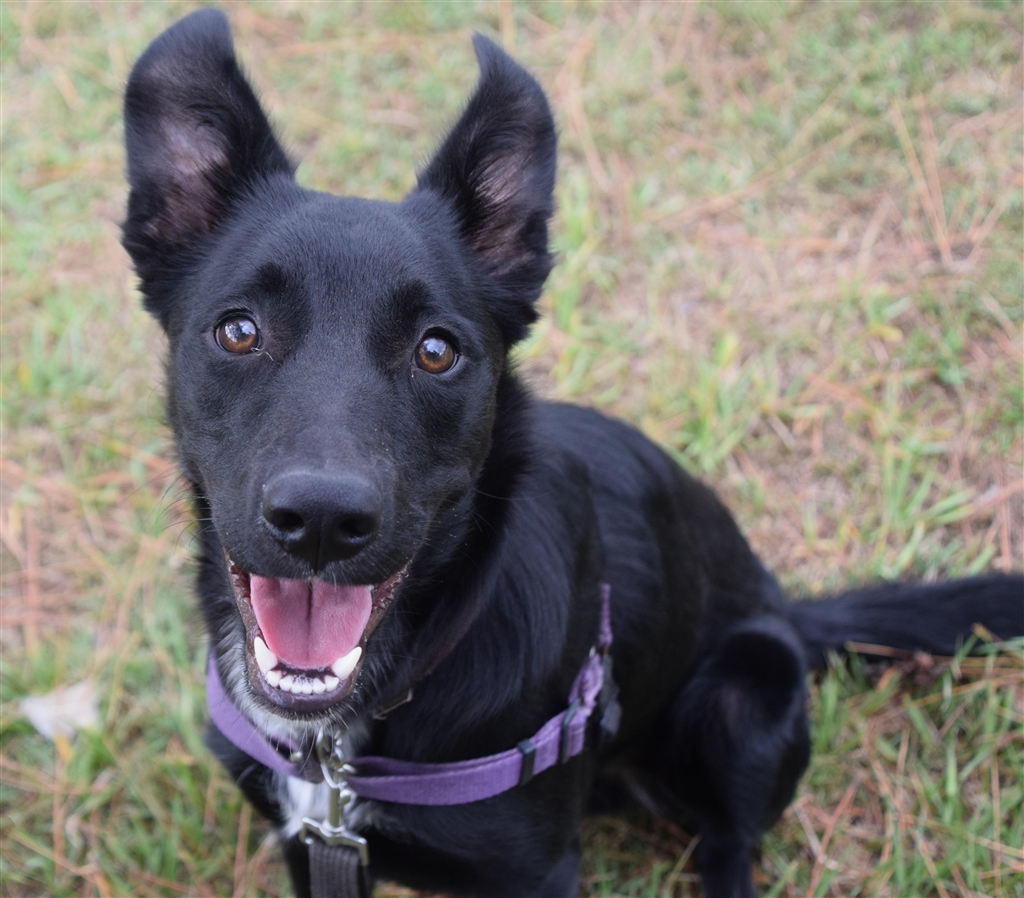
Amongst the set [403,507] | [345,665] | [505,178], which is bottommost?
[345,665]

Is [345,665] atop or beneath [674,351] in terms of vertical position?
atop

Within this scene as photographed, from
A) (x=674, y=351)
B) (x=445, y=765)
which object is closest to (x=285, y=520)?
(x=445, y=765)

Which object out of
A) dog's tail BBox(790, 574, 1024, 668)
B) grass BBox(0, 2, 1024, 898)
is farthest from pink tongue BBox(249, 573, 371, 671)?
dog's tail BBox(790, 574, 1024, 668)

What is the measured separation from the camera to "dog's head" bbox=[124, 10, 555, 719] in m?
1.73

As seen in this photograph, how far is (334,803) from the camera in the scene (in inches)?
83.7

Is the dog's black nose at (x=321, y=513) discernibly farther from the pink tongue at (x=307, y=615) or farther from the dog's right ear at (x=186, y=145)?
the dog's right ear at (x=186, y=145)

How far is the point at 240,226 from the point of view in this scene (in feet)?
6.85

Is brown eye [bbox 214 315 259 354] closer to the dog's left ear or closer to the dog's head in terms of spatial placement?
the dog's head

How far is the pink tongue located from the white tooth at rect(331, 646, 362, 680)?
1cm

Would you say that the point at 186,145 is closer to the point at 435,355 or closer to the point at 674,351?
the point at 435,355

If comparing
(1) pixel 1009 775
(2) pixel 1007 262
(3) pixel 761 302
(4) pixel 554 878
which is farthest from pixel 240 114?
(2) pixel 1007 262

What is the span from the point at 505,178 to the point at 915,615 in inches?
77.3

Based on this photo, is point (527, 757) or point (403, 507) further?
point (527, 757)

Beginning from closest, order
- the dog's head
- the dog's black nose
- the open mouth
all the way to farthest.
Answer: the dog's black nose, the dog's head, the open mouth
